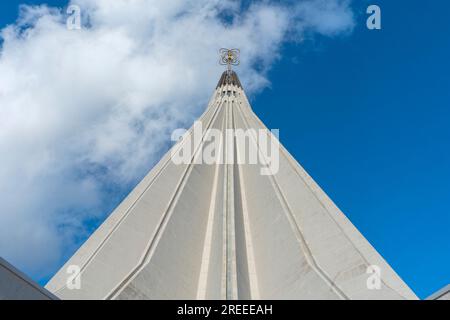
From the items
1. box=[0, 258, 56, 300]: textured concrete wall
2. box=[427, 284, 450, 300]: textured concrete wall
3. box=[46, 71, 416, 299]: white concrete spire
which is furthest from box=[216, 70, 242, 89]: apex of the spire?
box=[0, 258, 56, 300]: textured concrete wall

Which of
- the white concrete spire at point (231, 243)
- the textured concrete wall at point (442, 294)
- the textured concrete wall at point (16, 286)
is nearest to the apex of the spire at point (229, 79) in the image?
the white concrete spire at point (231, 243)

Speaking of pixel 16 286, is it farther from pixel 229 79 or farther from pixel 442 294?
pixel 229 79

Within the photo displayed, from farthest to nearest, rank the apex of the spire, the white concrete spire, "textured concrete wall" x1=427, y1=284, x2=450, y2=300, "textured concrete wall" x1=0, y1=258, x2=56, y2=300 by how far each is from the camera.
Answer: the apex of the spire → the white concrete spire → "textured concrete wall" x1=427, y1=284, x2=450, y2=300 → "textured concrete wall" x1=0, y1=258, x2=56, y2=300

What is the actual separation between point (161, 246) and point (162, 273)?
2.09 feet

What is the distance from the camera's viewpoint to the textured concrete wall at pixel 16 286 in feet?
11.7

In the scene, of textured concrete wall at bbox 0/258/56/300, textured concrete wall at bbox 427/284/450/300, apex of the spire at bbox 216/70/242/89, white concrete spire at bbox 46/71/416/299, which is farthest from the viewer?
apex of the spire at bbox 216/70/242/89

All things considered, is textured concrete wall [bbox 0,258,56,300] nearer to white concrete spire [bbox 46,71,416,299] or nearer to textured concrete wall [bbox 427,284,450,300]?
white concrete spire [bbox 46,71,416,299]

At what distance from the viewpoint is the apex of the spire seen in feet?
60.6

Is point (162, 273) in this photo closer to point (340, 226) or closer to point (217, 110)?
point (340, 226)

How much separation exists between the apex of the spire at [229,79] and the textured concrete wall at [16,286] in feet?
50.0

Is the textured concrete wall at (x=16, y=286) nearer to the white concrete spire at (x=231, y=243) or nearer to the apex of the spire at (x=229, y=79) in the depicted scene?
the white concrete spire at (x=231, y=243)

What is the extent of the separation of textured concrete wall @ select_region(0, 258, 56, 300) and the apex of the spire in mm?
15246

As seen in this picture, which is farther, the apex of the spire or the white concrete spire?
the apex of the spire
